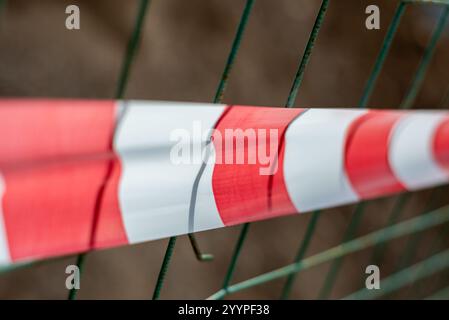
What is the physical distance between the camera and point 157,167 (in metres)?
0.50

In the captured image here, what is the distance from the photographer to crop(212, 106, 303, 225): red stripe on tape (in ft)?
1.78

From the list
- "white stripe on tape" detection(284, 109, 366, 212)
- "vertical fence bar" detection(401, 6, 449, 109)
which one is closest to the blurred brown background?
"vertical fence bar" detection(401, 6, 449, 109)

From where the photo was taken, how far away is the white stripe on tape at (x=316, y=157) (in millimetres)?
604

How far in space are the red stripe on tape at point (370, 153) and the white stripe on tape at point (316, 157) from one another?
1cm

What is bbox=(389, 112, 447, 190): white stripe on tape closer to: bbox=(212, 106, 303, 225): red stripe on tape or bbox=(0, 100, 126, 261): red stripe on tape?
bbox=(212, 106, 303, 225): red stripe on tape

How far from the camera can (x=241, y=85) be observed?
1.92m

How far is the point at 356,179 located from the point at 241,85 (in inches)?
49.2

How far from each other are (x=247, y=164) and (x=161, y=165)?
109mm

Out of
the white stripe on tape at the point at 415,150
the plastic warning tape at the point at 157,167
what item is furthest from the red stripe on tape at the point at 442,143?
the plastic warning tape at the point at 157,167

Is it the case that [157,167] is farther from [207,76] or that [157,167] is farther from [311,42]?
[207,76]

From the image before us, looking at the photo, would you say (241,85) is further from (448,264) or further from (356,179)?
(356,179)

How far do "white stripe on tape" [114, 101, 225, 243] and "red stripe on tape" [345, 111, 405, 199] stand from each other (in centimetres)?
23

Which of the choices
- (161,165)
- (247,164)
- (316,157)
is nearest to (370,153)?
(316,157)
